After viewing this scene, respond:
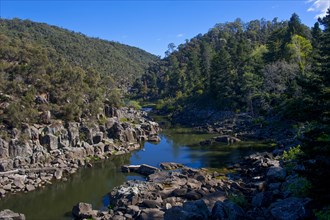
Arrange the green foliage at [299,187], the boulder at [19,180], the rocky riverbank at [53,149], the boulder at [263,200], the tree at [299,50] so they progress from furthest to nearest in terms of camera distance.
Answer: the tree at [299,50]
the rocky riverbank at [53,149]
the boulder at [19,180]
the boulder at [263,200]
the green foliage at [299,187]

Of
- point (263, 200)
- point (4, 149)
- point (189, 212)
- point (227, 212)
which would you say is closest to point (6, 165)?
point (4, 149)

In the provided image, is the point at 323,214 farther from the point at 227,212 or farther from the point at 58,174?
the point at 58,174

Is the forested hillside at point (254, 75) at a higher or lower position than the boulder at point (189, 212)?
higher

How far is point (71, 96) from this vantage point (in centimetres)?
5416

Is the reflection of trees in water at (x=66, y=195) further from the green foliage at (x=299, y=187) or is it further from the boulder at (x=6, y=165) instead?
the green foliage at (x=299, y=187)

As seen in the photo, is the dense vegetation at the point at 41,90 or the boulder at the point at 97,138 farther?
the boulder at the point at 97,138

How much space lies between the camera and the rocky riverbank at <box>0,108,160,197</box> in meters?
37.3

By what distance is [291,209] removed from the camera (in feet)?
63.7

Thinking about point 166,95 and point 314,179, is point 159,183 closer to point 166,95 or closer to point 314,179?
point 314,179

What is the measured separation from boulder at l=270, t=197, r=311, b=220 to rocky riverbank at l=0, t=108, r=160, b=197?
2543cm

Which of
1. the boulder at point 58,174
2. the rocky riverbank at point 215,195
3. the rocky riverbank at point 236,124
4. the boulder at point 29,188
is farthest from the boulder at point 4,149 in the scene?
the rocky riverbank at point 236,124

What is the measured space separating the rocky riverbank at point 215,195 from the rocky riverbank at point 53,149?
31.1 ft

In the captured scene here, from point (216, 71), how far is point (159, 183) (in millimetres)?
54572

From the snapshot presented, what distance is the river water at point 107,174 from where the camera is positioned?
31.3 m
